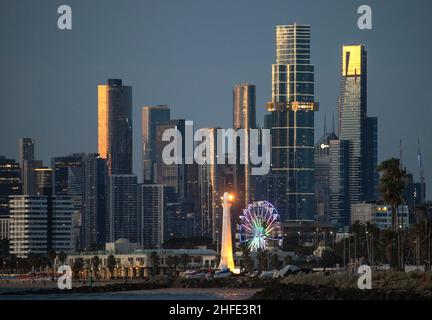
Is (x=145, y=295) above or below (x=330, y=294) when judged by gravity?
below

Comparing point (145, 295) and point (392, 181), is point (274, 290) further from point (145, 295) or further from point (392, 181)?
point (145, 295)

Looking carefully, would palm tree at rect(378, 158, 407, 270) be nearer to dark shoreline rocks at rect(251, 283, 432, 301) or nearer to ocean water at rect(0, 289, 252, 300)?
dark shoreline rocks at rect(251, 283, 432, 301)

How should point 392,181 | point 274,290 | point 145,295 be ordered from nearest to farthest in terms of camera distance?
point 274,290 → point 392,181 → point 145,295

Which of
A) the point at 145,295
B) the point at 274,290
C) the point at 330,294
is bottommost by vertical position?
the point at 145,295

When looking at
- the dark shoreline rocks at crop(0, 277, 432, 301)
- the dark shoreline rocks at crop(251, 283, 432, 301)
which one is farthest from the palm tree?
the dark shoreline rocks at crop(251, 283, 432, 301)

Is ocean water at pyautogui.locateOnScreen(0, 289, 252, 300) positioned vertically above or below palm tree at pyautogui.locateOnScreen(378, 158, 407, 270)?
below

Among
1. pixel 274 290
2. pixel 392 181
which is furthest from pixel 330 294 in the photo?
pixel 392 181

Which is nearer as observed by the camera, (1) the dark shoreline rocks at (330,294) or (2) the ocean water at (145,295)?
(1) the dark shoreline rocks at (330,294)

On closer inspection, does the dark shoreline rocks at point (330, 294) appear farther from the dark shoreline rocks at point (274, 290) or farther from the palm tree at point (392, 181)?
the palm tree at point (392, 181)

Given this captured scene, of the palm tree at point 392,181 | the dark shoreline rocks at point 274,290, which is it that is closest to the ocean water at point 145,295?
the dark shoreline rocks at point 274,290

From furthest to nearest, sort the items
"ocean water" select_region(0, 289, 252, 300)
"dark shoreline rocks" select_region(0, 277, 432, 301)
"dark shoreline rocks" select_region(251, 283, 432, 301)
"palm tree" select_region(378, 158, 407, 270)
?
"palm tree" select_region(378, 158, 407, 270)
"ocean water" select_region(0, 289, 252, 300)
"dark shoreline rocks" select_region(0, 277, 432, 301)
"dark shoreline rocks" select_region(251, 283, 432, 301)
